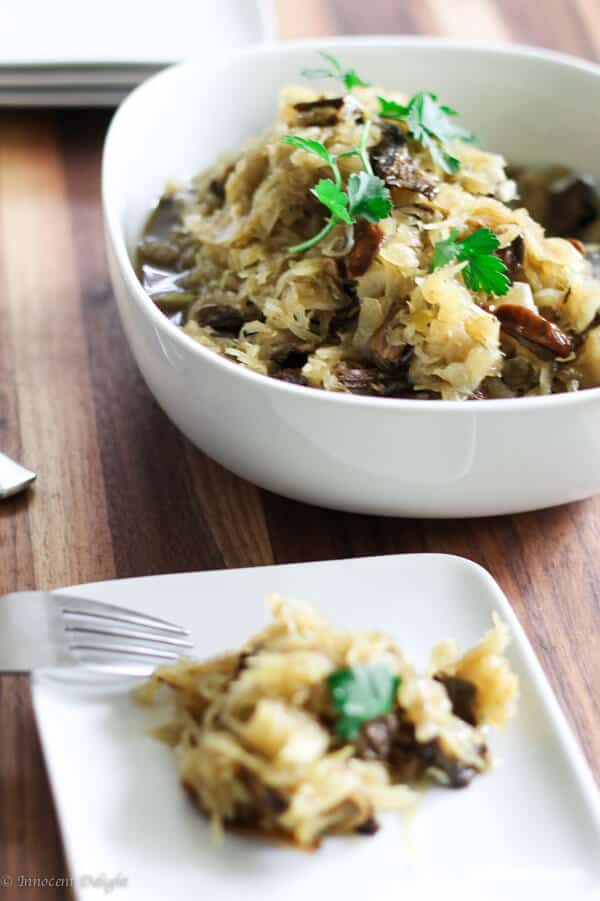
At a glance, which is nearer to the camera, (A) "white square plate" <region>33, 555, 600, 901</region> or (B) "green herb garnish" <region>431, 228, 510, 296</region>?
(A) "white square plate" <region>33, 555, 600, 901</region>

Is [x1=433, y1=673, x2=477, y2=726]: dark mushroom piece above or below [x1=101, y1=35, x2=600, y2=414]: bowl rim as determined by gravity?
below

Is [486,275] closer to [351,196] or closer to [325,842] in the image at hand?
[351,196]

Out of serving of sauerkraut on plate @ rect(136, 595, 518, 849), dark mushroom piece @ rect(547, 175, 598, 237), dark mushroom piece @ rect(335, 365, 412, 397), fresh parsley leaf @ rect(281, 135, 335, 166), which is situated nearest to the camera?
serving of sauerkraut on plate @ rect(136, 595, 518, 849)

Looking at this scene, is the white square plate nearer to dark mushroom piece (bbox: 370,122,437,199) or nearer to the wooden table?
the wooden table

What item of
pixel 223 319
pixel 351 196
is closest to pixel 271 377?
pixel 223 319

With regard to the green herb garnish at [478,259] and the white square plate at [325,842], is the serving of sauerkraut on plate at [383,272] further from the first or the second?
the white square plate at [325,842]

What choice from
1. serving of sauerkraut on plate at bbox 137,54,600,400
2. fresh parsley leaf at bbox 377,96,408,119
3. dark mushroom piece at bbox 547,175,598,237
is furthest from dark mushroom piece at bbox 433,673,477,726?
dark mushroom piece at bbox 547,175,598,237

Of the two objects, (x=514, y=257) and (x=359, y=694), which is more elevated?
(x=514, y=257)
